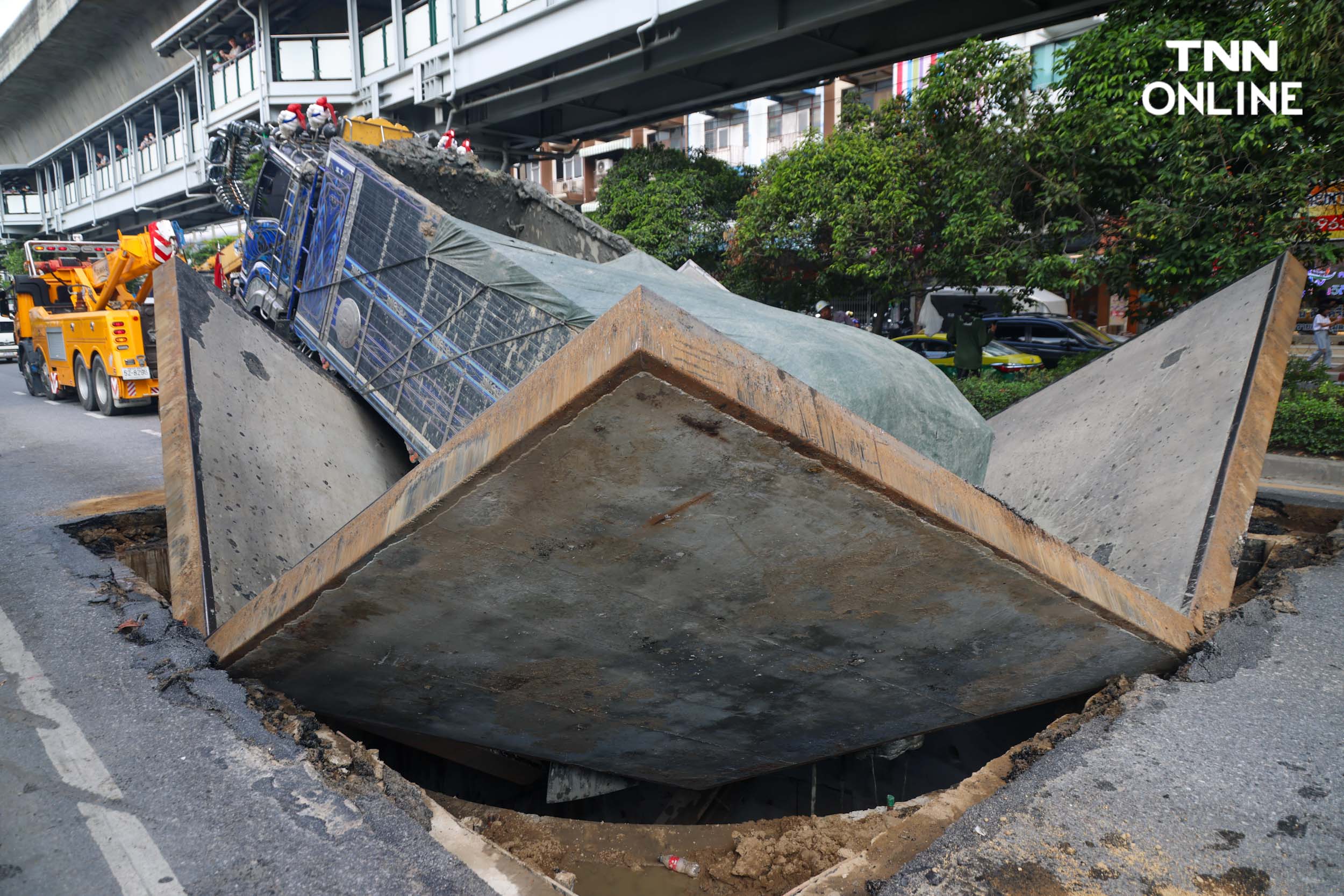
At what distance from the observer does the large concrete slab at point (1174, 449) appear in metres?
3.62

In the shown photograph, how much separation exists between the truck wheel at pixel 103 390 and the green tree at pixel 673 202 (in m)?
10.2

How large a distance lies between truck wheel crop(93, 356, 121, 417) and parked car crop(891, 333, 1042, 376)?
13.5 m

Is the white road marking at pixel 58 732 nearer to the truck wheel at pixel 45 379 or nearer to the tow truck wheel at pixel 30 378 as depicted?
the truck wheel at pixel 45 379

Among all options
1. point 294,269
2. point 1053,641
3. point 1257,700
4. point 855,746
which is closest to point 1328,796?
point 1257,700

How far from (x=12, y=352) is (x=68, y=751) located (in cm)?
2857

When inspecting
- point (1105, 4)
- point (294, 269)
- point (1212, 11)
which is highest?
point (1105, 4)

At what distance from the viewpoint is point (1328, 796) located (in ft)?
8.12

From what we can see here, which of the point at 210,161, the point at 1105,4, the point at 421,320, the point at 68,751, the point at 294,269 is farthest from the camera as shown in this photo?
the point at 1105,4

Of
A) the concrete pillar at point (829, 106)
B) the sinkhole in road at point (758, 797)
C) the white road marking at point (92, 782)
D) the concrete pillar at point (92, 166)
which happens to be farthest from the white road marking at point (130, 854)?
the concrete pillar at point (92, 166)

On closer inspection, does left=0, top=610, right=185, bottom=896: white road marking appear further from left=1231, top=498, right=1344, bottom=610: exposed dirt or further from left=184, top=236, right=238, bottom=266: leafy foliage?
left=184, top=236, right=238, bottom=266: leafy foliage

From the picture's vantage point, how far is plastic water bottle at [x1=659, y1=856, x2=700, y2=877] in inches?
126

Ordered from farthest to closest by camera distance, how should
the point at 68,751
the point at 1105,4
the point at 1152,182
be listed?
the point at 1105,4 → the point at 1152,182 → the point at 68,751

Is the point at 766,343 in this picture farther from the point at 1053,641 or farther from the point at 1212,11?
the point at 1212,11

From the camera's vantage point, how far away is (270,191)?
7250 mm
